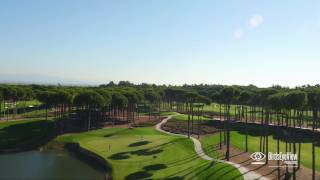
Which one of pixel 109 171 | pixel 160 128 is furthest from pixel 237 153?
pixel 160 128

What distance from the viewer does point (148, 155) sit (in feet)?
193

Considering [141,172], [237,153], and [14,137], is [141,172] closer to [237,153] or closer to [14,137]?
[237,153]

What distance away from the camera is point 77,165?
61125mm

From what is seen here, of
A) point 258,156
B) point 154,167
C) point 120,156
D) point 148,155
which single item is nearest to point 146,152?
point 148,155

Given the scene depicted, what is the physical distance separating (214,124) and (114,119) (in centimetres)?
2789

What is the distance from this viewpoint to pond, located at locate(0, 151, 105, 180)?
54.4 m

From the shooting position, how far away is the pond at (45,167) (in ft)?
179

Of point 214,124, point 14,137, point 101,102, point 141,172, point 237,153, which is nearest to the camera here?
point 141,172

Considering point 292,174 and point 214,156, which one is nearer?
point 292,174

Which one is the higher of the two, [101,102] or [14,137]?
[101,102]

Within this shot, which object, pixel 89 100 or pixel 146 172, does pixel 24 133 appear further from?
pixel 146 172

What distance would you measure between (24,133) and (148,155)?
3734 cm

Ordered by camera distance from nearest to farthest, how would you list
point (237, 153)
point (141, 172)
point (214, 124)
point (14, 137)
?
point (141, 172), point (237, 153), point (14, 137), point (214, 124)

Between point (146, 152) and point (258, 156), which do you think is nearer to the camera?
point (258, 156)
